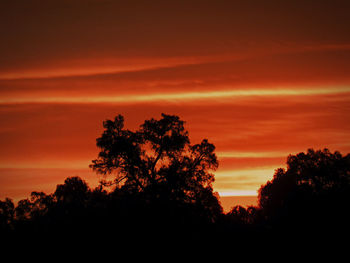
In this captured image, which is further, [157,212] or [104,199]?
[104,199]

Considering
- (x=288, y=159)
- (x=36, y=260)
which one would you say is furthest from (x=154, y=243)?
(x=288, y=159)

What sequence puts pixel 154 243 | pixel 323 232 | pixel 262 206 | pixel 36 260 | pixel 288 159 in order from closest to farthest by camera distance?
pixel 36 260 < pixel 154 243 < pixel 323 232 < pixel 288 159 < pixel 262 206

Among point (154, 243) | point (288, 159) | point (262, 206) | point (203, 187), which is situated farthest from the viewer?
point (262, 206)

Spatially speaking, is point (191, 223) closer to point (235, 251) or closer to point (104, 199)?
point (235, 251)

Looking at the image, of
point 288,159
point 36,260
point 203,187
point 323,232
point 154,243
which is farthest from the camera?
point 288,159

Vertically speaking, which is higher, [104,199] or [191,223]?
[104,199]

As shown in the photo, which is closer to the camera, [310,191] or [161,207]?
[161,207]

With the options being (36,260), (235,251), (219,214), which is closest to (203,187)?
(219,214)

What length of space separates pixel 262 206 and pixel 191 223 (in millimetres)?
57110

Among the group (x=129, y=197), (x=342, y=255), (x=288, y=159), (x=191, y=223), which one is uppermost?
(x=288, y=159)

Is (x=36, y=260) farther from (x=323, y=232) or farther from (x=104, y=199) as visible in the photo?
(x=323, y=232)

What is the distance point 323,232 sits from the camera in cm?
4638

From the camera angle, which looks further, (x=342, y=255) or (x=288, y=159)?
(x=288, y=159)

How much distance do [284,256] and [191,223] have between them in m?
9.20
